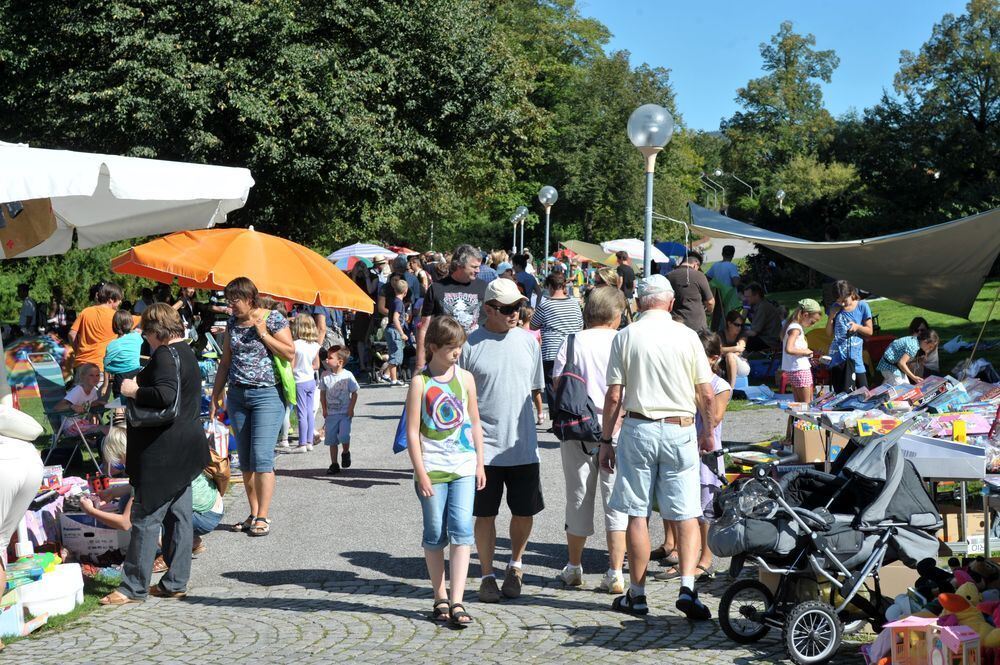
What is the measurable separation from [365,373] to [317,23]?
997 centimetres

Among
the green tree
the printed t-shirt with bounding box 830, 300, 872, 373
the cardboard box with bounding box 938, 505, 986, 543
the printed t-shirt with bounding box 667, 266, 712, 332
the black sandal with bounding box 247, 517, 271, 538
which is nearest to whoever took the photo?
the cardboard box with bounding box 938, 505, 986, 543

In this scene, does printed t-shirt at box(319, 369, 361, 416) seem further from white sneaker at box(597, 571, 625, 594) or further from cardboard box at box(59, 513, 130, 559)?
white sneaker at box(597, 571, 625, 594)

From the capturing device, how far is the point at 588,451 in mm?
6543

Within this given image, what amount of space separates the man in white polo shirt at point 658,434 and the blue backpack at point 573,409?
17.1 inches

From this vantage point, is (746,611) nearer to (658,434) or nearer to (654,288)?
(658,434)

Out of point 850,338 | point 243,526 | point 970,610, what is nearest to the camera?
point 970,610

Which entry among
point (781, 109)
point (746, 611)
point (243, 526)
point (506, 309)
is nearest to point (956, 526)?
point (746, 611)

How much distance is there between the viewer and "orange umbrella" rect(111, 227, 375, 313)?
9930mm

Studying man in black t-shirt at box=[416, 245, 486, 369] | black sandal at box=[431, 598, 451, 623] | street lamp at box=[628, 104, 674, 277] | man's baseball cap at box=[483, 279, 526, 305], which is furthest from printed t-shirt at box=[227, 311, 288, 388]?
street lamp at box=[628, 104, 674, 277]

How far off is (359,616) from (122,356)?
416cm

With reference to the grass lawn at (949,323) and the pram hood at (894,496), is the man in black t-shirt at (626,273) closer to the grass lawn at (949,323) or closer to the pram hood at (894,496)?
the grass lawn at (949,323)

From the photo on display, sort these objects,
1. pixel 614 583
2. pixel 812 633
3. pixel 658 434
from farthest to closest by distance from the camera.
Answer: pixel 614 583
pixel 658 434
pixel 812 633

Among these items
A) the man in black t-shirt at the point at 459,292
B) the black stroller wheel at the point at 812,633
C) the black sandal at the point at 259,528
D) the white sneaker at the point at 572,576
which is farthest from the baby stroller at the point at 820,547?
the black sandal at the point at 259,528

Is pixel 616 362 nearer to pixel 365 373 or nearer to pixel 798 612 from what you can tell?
pixel 798 612
